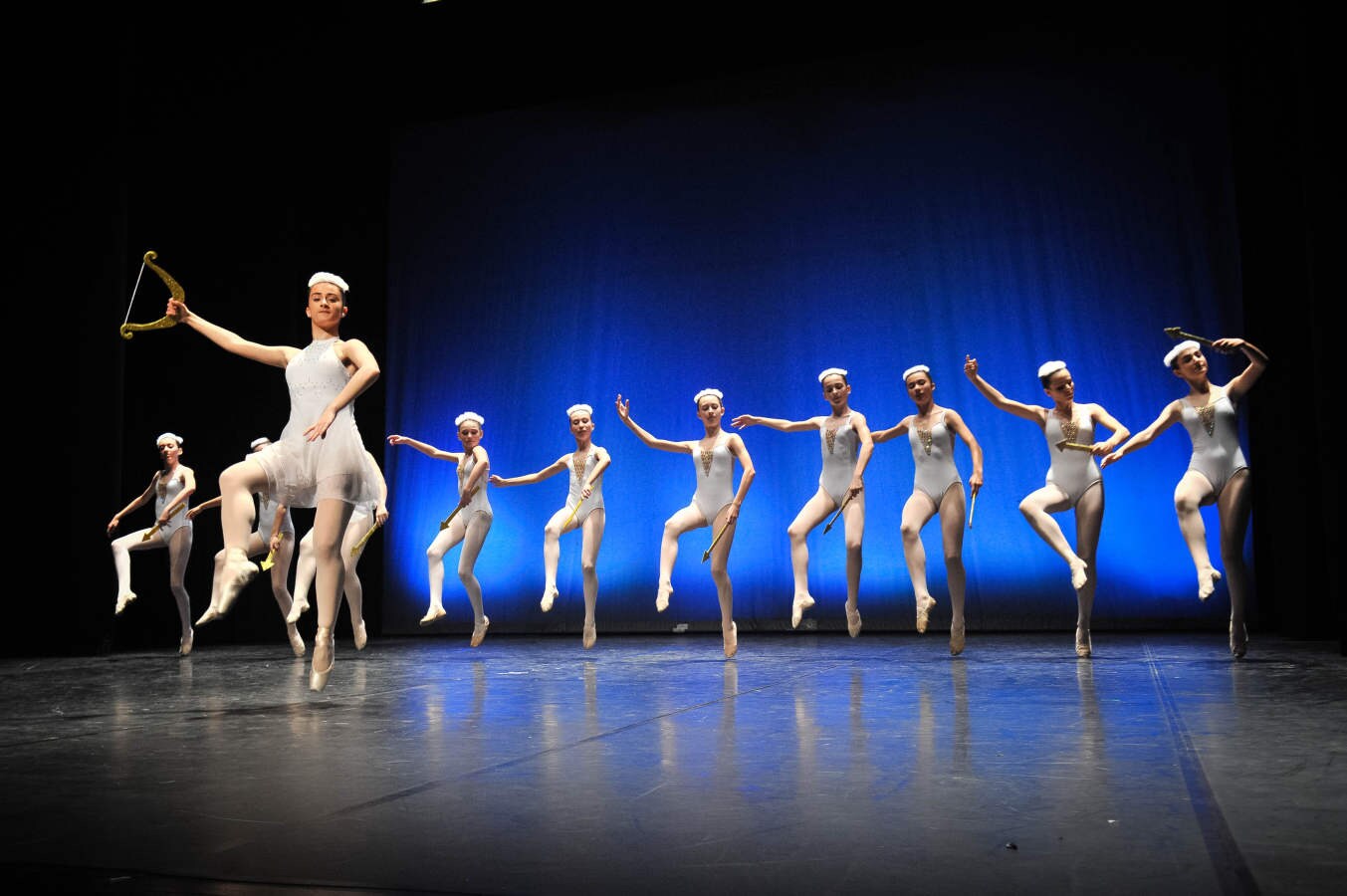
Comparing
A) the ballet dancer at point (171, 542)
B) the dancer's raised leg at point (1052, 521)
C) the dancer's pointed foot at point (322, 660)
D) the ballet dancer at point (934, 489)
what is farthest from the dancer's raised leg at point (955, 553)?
the ballet dancer at point (171, 542)

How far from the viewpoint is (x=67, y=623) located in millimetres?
7996

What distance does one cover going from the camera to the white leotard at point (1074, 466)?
6.27 m

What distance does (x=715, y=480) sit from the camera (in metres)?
7.43

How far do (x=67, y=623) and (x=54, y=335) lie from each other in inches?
83.7

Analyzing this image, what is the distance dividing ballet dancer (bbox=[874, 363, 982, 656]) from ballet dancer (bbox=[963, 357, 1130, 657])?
0.46 meters

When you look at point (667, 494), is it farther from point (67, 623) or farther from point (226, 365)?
point (67, 623)

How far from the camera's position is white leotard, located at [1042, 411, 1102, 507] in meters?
6.27

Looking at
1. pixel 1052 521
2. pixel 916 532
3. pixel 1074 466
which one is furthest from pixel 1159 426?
pixel 916 532

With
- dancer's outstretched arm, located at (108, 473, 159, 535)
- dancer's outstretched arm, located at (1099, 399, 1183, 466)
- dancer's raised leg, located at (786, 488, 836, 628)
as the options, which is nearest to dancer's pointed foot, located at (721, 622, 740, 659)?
dancer's raised leg, located at (786, 488, 836, 628)

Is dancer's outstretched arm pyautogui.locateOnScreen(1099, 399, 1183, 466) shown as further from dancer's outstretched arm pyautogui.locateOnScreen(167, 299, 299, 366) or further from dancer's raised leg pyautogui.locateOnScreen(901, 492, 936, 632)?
dancer's outstretched arm pyautogui.locateOnScreen(167, 299, 299, 366)

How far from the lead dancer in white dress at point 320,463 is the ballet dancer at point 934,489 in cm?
348

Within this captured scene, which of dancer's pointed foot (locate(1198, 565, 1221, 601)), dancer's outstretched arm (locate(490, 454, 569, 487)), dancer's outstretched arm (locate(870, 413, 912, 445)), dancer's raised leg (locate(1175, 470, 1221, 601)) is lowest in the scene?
dancer's pointed foot (locate(1198, 565, 1221, 601))

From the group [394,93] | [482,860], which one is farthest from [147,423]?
[482,860]

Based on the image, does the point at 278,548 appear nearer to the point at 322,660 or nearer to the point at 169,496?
the point at 169,496
